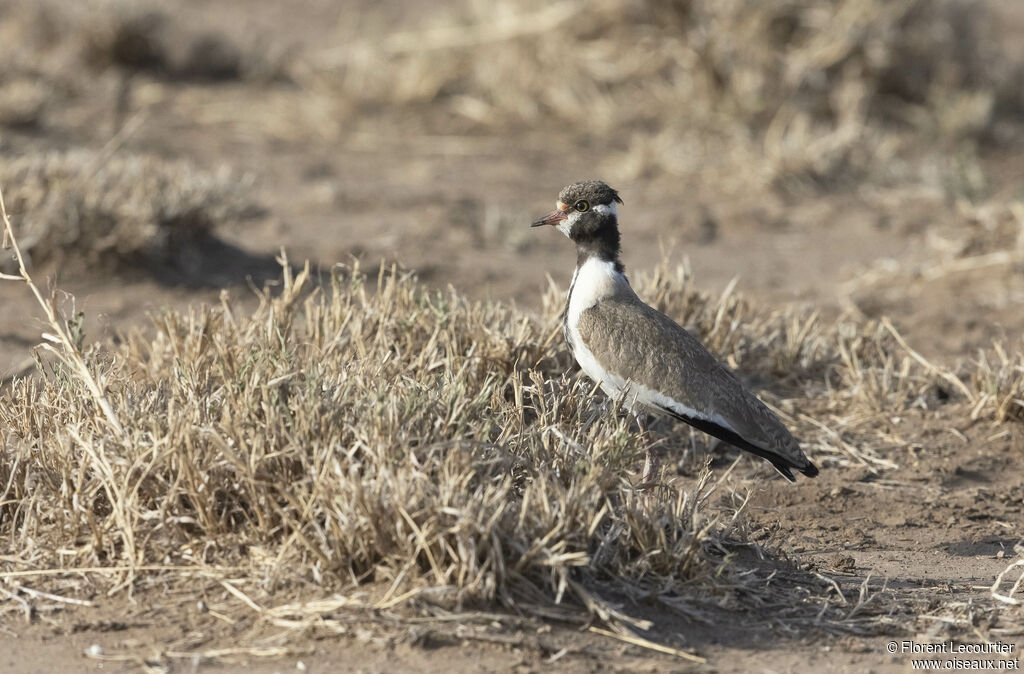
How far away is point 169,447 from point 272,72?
27.8ft

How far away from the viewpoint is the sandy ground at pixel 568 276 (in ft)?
11.7

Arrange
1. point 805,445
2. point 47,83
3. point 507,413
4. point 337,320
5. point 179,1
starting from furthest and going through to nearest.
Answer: point 179,1 → point 47,83 → point 805,445 → point 337,320 → point 507,413

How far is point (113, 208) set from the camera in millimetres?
7066

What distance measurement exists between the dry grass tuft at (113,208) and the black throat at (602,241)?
3.02 metres

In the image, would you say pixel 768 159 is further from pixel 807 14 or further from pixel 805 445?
pixel 805 445

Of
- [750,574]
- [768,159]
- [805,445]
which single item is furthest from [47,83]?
[750,574]

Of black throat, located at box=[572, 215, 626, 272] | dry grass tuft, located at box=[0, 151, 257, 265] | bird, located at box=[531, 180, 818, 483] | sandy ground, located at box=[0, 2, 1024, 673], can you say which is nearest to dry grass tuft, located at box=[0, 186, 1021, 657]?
sandy ground, located at box=[0, 2, 1024, 673]

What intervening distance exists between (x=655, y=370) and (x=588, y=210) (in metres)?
0.71

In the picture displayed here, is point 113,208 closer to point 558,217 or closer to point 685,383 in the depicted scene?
point 558,217

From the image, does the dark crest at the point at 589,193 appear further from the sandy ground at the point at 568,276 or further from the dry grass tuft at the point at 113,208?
the dry grass tuft at the point at 113,208

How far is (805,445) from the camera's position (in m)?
5.50

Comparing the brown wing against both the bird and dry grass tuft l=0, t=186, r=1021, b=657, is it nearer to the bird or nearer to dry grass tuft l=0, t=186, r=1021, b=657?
the bird

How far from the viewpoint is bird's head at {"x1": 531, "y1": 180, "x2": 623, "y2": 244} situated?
4.89 m

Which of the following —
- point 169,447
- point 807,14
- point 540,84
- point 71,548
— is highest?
point 807,14
